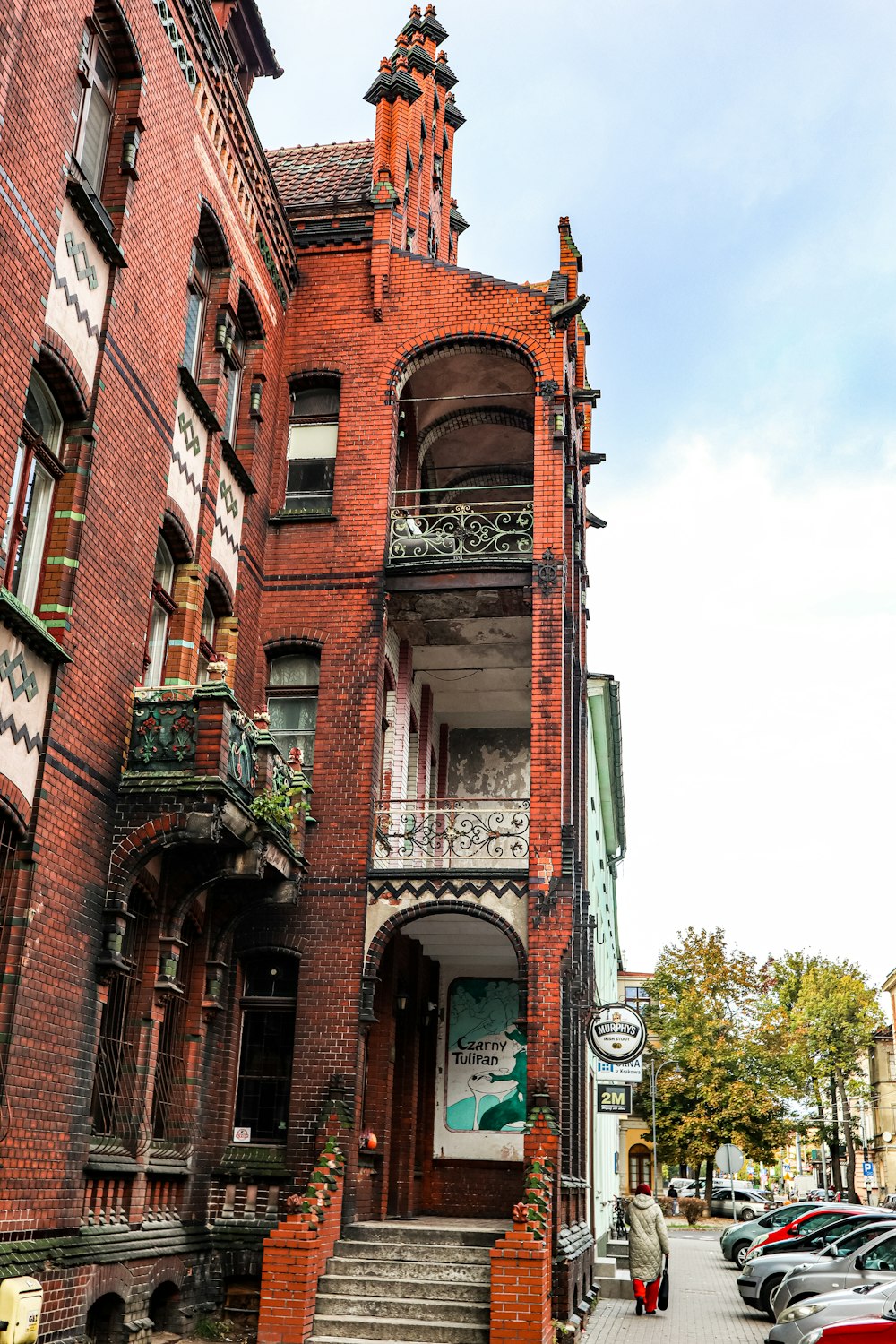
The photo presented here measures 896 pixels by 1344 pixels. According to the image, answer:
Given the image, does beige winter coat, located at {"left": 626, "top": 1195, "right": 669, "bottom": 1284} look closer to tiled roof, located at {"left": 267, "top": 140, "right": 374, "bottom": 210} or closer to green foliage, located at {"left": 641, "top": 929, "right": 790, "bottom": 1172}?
tiled roof, located at {"left": 267, "top": 140, "right": 374, "bottom": 210}

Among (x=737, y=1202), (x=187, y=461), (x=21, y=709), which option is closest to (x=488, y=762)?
(x=187, y=461)

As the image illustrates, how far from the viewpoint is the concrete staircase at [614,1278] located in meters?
20.8

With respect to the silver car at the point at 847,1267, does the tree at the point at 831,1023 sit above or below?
above


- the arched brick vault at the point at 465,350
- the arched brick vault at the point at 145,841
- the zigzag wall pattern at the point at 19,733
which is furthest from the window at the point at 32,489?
the arched brick vault at the point at 465,350

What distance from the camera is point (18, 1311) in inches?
363

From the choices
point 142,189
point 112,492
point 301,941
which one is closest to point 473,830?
point 301,941

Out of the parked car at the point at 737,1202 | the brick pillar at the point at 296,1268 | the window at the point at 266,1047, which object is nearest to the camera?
the brick pillar at the point at 296,1268

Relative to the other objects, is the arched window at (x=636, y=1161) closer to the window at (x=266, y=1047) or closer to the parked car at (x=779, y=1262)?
the parked car at (x=779, y=1262)

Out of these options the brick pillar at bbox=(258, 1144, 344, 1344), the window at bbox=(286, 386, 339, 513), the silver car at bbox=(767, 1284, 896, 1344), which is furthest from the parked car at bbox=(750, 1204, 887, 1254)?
the window at bbox=(286, 386, 339, 513)

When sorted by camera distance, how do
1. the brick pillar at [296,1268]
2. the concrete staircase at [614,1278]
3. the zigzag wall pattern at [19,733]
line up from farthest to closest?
the concrete staircase at [614,1278], the brick pillar at [296,1268], the zigzag wall pattern at [19,733]

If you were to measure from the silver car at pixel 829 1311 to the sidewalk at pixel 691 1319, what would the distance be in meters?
3.44

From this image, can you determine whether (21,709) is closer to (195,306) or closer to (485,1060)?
(195,306)

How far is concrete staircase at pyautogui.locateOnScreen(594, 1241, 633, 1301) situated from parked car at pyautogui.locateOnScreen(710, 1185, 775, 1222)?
2779 centimetres

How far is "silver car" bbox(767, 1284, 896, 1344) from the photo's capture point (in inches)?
436
